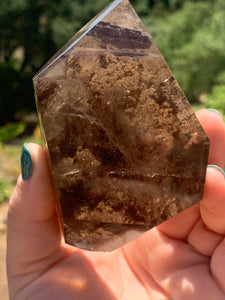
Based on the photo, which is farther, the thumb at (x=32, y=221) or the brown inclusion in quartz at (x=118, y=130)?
the thumb at (x=32, y=221)

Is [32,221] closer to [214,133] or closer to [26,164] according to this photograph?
[26,164]

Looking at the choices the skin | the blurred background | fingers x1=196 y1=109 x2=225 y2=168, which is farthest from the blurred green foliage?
the skin

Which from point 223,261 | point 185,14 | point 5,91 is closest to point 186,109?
point 223,261

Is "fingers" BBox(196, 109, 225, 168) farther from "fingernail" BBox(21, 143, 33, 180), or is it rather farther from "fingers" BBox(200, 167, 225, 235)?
"fingernail" BBox(21, 143, 33, 180)

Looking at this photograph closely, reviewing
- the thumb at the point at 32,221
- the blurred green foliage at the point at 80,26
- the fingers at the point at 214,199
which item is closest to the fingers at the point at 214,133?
the fingers at the point at 214,199

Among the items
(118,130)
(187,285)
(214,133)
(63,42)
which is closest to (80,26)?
(63,42)

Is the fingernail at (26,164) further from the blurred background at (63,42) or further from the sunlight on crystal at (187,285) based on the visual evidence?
the blurred background at (63,42)

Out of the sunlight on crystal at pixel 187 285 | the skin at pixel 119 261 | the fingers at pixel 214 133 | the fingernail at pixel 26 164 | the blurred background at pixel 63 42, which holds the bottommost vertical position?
the blurred background at pixel 63 42
